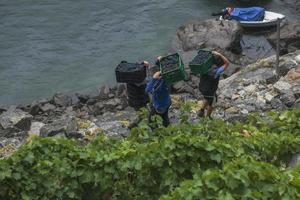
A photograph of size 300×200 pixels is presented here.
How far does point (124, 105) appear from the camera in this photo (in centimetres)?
2028

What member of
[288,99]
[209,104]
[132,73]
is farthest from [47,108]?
[288,99]

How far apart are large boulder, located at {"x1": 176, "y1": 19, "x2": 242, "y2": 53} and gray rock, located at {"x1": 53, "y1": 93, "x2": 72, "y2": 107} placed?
7.24 m

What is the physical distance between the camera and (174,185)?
8.35 m

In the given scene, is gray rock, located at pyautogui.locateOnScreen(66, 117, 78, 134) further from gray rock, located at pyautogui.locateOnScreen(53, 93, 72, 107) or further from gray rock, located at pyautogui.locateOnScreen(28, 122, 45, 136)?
gray rock, located at pyautogui.locateOnScreen(53, 93, 72, 107)

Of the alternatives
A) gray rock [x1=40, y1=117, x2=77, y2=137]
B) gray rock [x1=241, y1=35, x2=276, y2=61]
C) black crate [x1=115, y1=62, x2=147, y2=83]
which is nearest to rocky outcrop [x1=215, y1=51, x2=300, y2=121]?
black crate [x1=115, y1=62, x2=147, y2=83]

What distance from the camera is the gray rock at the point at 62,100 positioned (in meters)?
21.8

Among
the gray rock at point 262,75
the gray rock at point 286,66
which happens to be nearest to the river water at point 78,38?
the gray rock at point 262,75

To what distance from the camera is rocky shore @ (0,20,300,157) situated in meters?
17.1

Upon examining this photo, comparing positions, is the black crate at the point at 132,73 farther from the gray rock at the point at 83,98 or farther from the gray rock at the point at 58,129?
the gray rock at the point at 83,98

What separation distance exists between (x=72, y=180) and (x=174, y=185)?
1.55 metres

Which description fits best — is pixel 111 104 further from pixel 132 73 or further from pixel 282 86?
pixel 282 86

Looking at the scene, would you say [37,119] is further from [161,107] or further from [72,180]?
[72,180]

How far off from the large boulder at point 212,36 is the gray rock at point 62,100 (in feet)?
23.7

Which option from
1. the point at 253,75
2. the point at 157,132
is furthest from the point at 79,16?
the point at 157,132
